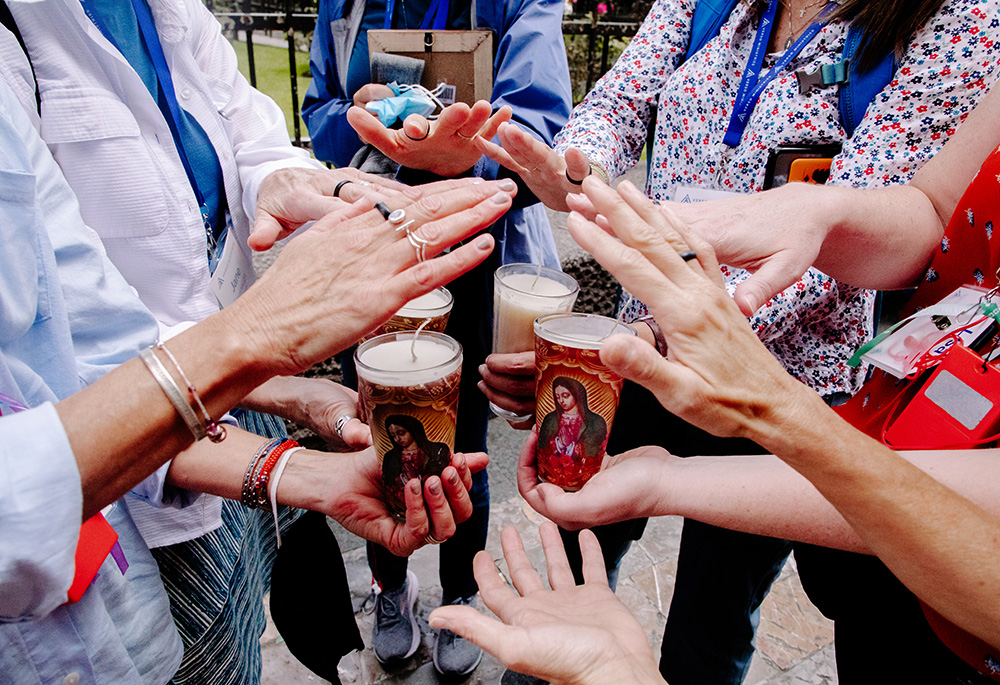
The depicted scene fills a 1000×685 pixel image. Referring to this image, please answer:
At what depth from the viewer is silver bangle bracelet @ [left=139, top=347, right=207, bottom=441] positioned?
0.83m

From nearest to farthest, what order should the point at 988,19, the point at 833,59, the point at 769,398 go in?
the point at 769,398, the point at 988,19, the point at 833,59

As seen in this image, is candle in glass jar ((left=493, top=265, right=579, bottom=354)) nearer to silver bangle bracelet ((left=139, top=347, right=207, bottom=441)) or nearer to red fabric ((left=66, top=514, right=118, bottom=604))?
silver bangle bracelet ((left=139, top=347, right=207, bottom=441))

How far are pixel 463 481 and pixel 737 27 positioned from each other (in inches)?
59.0

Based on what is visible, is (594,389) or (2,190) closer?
(2,190)

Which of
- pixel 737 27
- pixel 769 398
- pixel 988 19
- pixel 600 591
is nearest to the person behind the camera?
pixel 769 398

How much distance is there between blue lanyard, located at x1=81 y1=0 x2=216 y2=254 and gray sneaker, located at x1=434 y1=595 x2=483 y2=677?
5.46ft

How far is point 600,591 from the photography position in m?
1.18

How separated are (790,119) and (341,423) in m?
1.43

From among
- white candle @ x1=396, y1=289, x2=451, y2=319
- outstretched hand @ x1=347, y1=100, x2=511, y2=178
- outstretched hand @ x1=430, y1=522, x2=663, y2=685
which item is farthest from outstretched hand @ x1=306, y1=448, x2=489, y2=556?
outstretched hand @ x1=347, y1=100, x2=511, y2=178

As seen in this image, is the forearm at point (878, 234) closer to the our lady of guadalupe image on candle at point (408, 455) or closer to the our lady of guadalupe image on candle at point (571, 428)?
the our lady of guadalupe image on candle at point (571, 428)

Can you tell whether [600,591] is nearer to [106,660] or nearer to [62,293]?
[106,660]

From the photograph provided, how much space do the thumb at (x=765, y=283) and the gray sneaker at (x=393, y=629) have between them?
1.80 meters

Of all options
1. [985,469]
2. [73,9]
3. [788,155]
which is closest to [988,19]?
[788,155]

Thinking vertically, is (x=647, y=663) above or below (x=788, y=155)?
below
